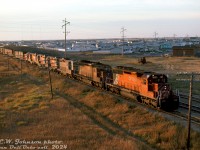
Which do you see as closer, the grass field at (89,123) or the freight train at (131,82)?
the grass field at (89,123)

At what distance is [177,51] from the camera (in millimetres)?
104812

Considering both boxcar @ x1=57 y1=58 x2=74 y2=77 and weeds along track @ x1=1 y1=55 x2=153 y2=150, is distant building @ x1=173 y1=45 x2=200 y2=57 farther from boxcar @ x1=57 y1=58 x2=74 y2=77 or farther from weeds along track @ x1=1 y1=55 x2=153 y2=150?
weeds along track @ x1=1 y1=55 x2=153 y2=150

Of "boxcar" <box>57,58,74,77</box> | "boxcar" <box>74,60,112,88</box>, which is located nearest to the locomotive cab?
"boxcar" <box>74,60,112,88</box>

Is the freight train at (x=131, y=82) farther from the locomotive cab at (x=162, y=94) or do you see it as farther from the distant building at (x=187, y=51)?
the distant building at (x=187, y=51)

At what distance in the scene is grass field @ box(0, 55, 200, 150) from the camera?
71.0ft

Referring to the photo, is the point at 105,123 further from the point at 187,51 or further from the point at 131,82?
the point at 187,51

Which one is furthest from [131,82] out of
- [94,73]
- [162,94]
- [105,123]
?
[94,73]

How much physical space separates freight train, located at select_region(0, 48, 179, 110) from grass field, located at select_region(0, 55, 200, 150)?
1.41m

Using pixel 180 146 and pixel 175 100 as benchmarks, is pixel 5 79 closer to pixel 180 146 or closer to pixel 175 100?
pixel 175 100

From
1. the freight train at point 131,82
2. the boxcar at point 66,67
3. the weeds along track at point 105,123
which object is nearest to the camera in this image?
the weeds along track at point 105,123

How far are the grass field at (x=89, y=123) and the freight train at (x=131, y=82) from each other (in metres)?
1.41

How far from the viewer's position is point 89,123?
1051 inches

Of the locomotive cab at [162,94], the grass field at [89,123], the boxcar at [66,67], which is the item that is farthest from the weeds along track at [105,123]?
the boxcar at [66,67]

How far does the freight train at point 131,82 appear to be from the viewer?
2788 centimetres
